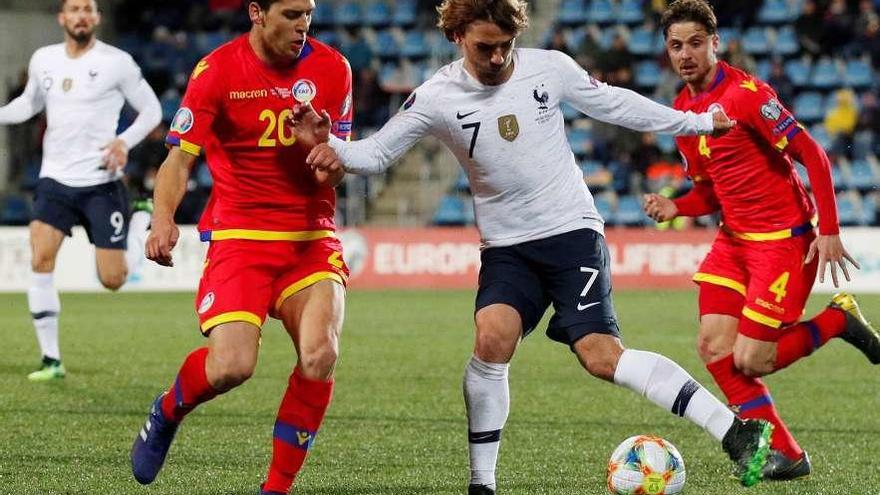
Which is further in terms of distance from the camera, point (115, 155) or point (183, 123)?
point (115, 155)

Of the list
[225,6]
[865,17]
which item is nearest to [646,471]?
[865,17]

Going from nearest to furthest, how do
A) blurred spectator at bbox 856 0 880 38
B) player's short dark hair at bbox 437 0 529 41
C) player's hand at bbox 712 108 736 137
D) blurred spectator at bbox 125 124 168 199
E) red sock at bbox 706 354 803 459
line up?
1. player's short dark hair at bbox 437 0 529 41
2. player's hand at bbox 712 108 736 137
3. red sock at bbox 706 354 803 459
4. blurred spectator at bbox 125 124 168 199
5. blurred spectator at bbox 856 0 880 38

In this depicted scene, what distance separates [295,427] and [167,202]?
100 cm

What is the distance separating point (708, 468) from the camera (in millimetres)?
6578

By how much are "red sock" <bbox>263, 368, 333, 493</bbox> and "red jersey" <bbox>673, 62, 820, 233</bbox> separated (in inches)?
83.3

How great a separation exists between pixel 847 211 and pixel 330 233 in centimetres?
1666

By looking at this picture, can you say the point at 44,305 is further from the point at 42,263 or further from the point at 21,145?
the point at 21,145

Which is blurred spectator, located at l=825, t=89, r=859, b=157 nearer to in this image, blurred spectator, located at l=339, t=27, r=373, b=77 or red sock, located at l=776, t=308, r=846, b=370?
blurred spectator, located at l=339, t=27, r=373, b=77

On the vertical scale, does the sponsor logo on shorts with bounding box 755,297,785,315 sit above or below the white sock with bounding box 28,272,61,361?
above

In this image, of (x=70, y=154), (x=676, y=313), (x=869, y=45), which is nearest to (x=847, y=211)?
(x=869, y=45)

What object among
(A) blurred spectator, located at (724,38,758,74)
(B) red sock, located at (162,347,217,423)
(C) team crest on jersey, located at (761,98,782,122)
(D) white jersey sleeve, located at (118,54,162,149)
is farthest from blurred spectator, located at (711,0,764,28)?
(B) red sock, located at (162,347,217,423)

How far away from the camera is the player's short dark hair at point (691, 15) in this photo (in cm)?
670

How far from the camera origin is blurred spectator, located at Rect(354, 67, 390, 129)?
22.0 m

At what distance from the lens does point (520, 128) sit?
5676 millimetres
